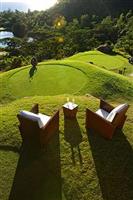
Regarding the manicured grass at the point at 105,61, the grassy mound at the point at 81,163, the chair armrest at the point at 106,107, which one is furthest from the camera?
the manicured grass at the point at 105,61

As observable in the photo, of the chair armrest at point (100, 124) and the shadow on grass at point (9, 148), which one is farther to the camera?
the chair armrest at point (100, 124)

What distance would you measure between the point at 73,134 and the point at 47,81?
6034mm

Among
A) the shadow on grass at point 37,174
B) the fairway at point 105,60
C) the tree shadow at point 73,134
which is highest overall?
the tree shadow at point 73,134

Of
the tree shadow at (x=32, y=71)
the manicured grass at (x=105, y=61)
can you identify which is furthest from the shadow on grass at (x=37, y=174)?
the manicured grass at (x=105, y=61)

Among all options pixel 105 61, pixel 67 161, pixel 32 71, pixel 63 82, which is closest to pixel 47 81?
pixel 63 82

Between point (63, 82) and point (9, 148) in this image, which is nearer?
point (9, 148)

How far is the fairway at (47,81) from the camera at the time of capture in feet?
53.3

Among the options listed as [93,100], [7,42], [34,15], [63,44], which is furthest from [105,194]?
[34,15]

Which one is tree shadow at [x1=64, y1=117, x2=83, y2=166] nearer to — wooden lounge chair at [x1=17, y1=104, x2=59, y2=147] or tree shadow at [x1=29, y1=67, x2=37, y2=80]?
wooden lounge chair at [x1=17, y1=104, x2=59, y2=147]

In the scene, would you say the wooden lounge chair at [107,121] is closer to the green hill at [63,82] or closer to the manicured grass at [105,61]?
the green hill at [63,82]

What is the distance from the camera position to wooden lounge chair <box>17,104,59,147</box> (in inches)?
410

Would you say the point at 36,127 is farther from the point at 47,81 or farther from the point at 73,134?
the point at 47,81

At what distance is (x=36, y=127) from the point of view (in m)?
10.4

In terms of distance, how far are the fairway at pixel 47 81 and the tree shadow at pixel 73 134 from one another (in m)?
3.88
